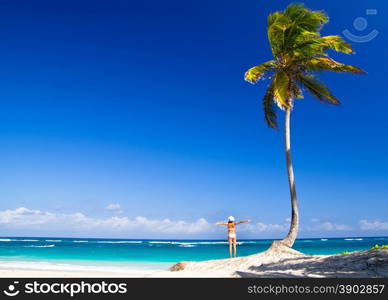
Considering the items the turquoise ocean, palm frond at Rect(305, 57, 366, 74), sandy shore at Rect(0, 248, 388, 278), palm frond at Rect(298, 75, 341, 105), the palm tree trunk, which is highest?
palm frond at Rect(305, 57, 366, 74)

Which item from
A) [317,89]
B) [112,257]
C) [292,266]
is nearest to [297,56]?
[317,89]

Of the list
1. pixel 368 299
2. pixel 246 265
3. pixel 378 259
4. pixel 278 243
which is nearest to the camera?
pixel 368 299

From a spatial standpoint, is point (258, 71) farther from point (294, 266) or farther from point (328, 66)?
point (294, 266)

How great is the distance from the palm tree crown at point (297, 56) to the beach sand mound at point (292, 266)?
20.5 ft

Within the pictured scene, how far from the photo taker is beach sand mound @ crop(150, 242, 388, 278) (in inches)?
373

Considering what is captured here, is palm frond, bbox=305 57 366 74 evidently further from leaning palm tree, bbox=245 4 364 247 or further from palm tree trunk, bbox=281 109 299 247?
palm tree trunk, bbox=281 109 299 247

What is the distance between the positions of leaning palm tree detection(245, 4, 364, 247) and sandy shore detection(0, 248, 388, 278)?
274cm

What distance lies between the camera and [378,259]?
9.90 m

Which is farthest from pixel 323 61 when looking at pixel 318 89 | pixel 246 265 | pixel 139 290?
pixel 139 290

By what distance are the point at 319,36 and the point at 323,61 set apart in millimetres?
1493

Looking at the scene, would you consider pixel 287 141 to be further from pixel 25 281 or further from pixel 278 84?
pixel 25 281

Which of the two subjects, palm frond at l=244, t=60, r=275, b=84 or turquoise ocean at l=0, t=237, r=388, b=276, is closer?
palm frond at l=244, t=60, r=275, b=84

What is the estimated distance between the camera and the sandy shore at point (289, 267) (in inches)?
373

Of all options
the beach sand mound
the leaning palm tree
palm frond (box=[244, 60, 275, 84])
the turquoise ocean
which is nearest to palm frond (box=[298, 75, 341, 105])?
the leaning palm tree
